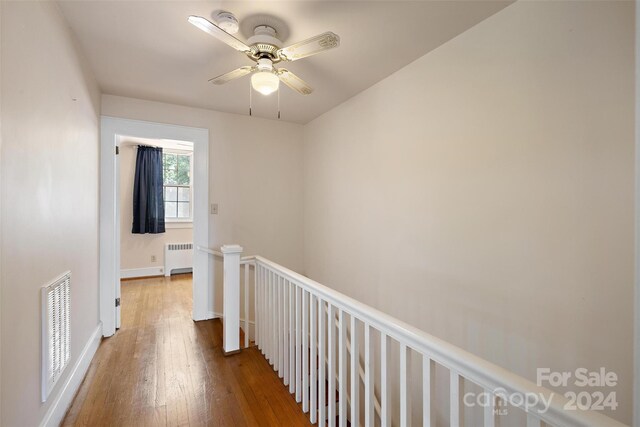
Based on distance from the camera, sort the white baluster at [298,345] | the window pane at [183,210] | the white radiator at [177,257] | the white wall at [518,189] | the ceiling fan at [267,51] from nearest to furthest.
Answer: the white wall at [518,189], the ceiling fan at [267,51], the white baluster at [298,345], the white radiator at [177,257], the window pane at [183,210]

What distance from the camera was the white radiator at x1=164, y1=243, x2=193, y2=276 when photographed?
5.28 metres

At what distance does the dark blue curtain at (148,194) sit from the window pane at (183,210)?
1.33 ft

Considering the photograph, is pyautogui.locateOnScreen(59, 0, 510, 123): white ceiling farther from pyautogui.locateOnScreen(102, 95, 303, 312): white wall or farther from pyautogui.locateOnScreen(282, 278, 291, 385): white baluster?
pyautogui.locateOnScreen(282, 278, 291, 385): white baluster

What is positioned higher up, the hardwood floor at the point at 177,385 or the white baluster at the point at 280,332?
the white baluster at the point at 280,332

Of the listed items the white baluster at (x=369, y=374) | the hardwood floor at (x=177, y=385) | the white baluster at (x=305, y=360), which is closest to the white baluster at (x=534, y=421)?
the white baluster at (x=369, y=374)

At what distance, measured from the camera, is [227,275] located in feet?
7.94

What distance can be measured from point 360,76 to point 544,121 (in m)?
1.45

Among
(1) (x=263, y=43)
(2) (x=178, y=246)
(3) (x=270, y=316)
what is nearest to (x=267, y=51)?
(1) (x=263, y=43)

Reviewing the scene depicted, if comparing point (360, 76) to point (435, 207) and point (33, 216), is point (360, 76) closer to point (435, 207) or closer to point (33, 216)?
point (435, 207)

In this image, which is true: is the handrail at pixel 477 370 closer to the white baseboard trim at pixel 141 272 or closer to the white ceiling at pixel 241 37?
the white ceiling at pixel 241 37

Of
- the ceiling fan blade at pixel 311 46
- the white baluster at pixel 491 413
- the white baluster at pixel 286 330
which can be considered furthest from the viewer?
the white baluster at pixel 286 330

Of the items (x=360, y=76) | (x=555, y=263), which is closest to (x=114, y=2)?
(x=360, y=76)

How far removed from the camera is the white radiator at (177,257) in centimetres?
528

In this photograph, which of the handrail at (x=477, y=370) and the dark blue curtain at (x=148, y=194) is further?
the dark blue curtain at (x=148, y=194)
